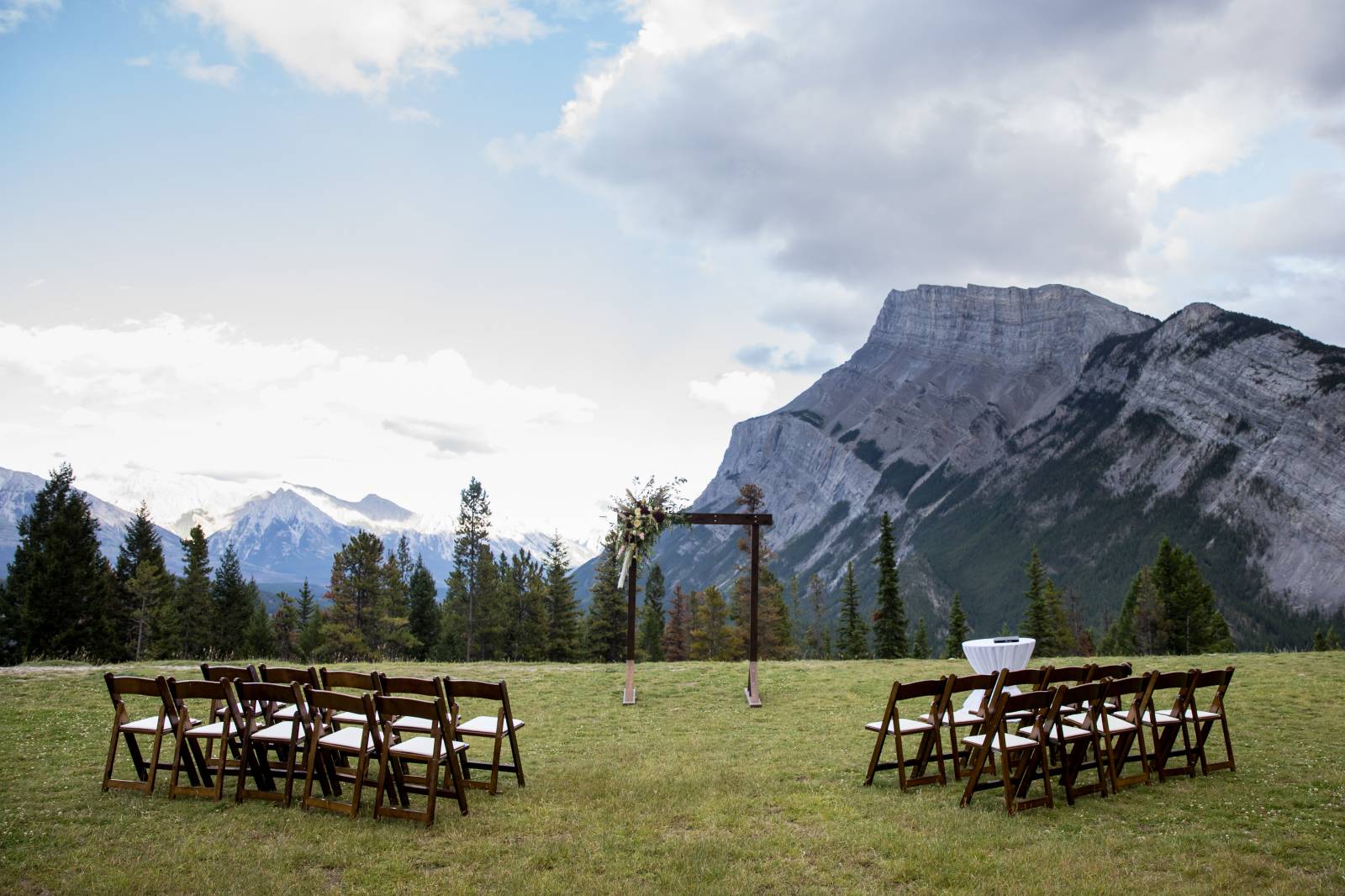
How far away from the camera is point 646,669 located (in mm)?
20391

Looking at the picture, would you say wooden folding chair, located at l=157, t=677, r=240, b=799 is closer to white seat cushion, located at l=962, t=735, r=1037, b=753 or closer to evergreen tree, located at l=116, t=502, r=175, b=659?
→ white seat cushion, located at l=962, t=735, r=1037, b=753

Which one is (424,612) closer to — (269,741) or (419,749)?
(269,741)

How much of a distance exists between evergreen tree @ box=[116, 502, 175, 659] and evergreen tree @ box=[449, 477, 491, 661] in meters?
18.0

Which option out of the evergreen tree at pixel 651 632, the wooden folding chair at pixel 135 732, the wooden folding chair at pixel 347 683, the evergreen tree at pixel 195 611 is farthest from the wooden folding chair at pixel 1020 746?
the evergreen tree at pixel 195 611

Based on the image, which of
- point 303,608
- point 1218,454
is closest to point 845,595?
point 303,608

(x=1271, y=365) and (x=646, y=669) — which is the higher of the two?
(x=1271, y=365)

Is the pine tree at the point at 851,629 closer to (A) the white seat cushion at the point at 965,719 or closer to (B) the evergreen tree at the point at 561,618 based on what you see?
(B) the evergreen tree at the point at 561,618

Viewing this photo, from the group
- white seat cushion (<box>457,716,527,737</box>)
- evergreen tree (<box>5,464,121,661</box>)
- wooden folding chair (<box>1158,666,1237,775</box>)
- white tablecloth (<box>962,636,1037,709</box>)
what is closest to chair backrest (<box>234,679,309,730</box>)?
white seat cushion (<box>457,716,527,737</box>)

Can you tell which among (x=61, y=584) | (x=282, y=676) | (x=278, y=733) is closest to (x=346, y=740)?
(x=278, y=733)

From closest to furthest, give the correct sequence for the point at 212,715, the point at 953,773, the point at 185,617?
the point at 212,715 → the point at 953,773 → the point at 185,617

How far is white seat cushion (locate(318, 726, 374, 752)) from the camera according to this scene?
7.64 metres

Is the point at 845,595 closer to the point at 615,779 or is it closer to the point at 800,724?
the point at 800,724

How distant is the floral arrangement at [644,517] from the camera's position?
16422mm

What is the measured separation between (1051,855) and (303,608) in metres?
72.6
